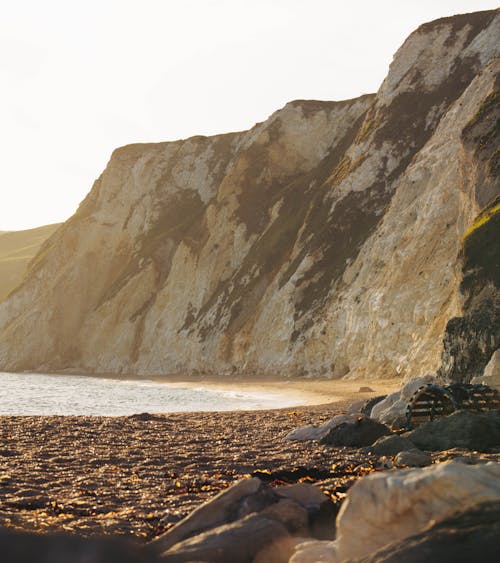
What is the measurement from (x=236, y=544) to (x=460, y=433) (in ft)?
20.3

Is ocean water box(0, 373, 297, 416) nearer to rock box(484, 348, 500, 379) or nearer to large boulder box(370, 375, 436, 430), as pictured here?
large boulder box(370, 375, 436, 430)

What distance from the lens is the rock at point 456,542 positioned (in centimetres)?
359

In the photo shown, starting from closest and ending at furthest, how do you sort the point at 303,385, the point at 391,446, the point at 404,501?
the point at 404,501
the point at 391,446
the point at 303,385

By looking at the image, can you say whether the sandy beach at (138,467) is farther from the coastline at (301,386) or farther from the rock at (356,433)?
the coastline at (301,386)

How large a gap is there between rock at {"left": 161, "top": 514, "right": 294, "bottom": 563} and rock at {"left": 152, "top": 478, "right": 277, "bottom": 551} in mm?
187

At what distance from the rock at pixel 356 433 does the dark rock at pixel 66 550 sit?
6344 mm

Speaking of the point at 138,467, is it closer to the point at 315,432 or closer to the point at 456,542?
the point at 315,432

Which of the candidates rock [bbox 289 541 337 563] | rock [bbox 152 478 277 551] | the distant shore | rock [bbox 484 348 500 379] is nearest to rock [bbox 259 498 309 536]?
rock [bbox 152 478 277 551]

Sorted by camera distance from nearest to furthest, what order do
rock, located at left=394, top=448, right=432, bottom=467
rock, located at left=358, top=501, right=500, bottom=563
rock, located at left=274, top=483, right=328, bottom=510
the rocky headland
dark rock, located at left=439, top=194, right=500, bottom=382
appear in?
rock, located at left=358, top=501, right=500, bottom=563
the rocky headland
rock, located at left=274, top=483, right=328, bottom=510
rock, located at left=394, top=448, right=432, bottom=467
dark rock, located at left=439, top=194, right=500, bottom=382

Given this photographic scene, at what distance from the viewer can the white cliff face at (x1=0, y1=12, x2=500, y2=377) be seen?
3500 centimetres

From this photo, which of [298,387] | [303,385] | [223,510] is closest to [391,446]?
[223,510]

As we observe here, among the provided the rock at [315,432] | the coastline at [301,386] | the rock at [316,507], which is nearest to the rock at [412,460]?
the rock at [316,507]

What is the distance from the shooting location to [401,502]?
429 centimetres

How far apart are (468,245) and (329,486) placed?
16395 mm
